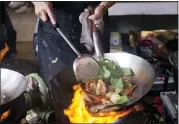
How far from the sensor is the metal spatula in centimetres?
90

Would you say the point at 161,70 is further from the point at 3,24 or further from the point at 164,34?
the point at 3,24

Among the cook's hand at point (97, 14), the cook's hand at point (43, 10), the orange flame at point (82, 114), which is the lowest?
the orange flame at point (82, 114)

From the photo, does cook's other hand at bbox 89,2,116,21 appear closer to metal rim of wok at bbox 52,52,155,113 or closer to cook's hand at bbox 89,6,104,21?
cook's hand at bbox 89,6,104,21

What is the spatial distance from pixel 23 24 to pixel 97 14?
24cm

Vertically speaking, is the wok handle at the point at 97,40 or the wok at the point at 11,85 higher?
the wok handle at the point at 97,40

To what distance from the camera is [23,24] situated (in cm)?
92

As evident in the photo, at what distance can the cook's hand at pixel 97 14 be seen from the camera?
2.98 feet

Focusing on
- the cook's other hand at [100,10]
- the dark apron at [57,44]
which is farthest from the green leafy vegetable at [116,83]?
the cook's other hand at [100,10]

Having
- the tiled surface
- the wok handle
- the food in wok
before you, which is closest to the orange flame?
the food in wok

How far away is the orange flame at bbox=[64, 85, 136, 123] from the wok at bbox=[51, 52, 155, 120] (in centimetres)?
2

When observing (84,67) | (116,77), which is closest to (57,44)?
(84,67)

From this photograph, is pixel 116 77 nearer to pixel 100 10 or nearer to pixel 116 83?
pixel 116 83

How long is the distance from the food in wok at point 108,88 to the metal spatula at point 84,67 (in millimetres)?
15

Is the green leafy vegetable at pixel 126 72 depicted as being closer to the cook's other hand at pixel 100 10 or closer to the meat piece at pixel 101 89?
the meat piece at pixel 101 89
